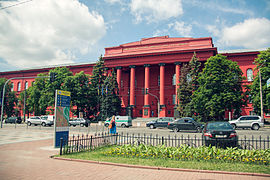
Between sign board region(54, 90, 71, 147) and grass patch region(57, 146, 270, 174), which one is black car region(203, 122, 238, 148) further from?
sign board region(54, 90, 71, 147)

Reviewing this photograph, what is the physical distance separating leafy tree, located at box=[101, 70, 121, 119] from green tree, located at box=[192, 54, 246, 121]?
1808 centimetres

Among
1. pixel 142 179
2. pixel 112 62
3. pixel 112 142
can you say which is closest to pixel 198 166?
pixel 142 179

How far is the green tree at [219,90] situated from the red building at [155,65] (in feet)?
29.6

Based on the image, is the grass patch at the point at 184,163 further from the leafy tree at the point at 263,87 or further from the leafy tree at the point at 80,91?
the leafy tree at the point at 80,91

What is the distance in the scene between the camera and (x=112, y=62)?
2109 inches

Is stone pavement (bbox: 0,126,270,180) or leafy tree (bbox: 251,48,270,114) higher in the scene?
leafy tree (bbox: 251,48,270,114)

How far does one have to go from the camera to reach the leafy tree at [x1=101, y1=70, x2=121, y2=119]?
46.4 m

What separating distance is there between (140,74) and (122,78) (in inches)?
198

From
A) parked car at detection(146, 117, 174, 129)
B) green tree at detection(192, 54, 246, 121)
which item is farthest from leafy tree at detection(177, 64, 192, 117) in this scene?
parked car at detection(146, 117, 174, 129)

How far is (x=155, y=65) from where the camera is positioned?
5194cm

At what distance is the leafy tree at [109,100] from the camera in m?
46.4

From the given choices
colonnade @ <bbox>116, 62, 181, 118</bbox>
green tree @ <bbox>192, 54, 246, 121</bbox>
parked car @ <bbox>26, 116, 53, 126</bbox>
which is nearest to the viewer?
green tree @ <bbox>192, 54, 246, 121</bbox>

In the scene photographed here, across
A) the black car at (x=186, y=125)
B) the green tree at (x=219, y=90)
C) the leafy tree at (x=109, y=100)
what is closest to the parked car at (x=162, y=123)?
the black car at (x=186, y=125)

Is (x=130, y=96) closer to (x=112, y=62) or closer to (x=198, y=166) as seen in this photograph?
(x=112, y=62)
